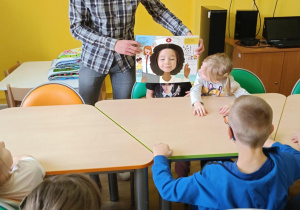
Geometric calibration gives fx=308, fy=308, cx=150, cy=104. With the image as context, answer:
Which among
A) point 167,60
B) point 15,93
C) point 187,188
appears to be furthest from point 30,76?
point 187,188

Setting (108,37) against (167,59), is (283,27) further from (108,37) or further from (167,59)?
(108,37)

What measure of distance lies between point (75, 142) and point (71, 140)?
0.03m

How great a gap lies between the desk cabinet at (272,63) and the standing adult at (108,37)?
4.38 ft

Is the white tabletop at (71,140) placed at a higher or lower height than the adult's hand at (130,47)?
lower

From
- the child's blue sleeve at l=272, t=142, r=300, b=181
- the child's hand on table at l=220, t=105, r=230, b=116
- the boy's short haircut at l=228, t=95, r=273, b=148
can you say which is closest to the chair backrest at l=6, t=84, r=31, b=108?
the child's hand on table at l=220, t=105, r=230, b=116

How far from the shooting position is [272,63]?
10.8 feet

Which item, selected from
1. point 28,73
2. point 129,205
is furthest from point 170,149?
point 28,73

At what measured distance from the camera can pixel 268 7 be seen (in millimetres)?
3514

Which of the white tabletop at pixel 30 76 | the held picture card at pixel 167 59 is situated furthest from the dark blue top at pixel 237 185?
the white tabletop at pixel 30 76

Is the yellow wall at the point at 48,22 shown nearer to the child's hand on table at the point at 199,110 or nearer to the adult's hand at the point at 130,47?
the adult's hand at the point at 130,47

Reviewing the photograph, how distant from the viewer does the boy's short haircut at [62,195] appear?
0.84 m

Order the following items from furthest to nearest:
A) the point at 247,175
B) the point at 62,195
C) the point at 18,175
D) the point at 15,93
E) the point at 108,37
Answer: the point at 15,93
the point at 108,37
the point at 18,175
the point at 247,175
the point at 62,195

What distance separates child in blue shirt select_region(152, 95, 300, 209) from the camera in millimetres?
1048

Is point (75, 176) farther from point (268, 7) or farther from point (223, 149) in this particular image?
point (268, 7)
